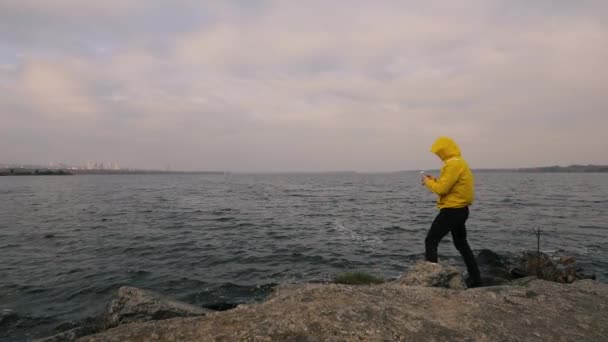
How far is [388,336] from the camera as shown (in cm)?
402

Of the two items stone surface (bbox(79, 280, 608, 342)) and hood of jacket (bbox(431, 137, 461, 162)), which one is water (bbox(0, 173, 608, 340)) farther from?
hood of jacket (bbox(431, 137, 461, 162))

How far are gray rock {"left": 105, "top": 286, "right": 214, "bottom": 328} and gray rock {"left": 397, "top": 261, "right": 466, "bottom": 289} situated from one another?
423 centimetres

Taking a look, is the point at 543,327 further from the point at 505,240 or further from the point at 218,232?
the point at 218,232

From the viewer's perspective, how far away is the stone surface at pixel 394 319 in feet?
13.3

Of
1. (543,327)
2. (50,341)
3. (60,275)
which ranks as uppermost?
(543,327)

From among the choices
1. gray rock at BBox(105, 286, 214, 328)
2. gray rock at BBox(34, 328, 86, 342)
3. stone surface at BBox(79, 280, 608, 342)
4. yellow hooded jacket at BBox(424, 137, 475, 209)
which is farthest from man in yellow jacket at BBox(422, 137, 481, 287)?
gray rock at BBox(34, 328, 86, 342)

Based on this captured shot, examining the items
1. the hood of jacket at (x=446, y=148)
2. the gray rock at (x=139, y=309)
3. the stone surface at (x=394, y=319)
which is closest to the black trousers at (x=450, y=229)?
the hood of jacket at (x=446, y=148)

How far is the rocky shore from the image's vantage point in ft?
13.4

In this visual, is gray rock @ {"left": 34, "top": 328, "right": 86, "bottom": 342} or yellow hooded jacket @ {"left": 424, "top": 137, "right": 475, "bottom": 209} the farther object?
yellow hooded jacket @ {"left": 424, "top": 137, "right": 475, "bottom": 209}

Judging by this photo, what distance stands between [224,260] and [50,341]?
758cm

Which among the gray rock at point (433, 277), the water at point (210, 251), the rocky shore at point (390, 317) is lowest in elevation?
the water at point (210, 251)

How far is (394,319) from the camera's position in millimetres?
4441

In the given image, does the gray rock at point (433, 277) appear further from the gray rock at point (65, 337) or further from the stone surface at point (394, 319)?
the gray rock at point (65, 337)

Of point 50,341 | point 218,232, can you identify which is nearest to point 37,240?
point 218,232
